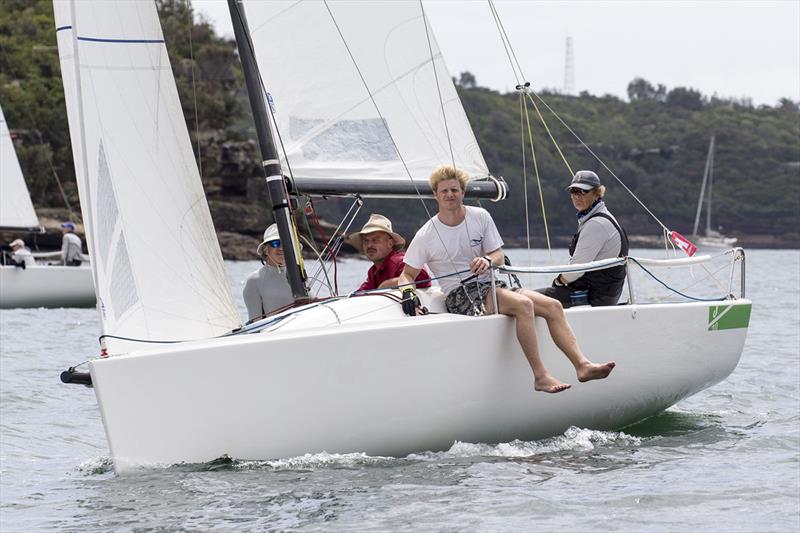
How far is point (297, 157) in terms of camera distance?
22.6 feet

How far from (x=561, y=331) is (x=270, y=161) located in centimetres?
184

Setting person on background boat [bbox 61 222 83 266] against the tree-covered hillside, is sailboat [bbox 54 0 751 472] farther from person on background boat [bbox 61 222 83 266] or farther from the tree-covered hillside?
the tree-covered hillside

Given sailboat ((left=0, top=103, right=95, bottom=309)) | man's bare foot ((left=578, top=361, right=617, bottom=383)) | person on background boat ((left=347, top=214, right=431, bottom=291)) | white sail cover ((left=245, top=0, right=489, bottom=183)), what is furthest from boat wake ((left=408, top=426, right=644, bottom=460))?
sailboat ((left=0, top=103, right=95, bottom=309))

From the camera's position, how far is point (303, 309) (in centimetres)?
619

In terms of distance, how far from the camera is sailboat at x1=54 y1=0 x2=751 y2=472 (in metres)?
5.57

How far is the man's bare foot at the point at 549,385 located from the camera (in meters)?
6.01

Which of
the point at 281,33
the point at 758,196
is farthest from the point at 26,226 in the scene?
the point at 758,196

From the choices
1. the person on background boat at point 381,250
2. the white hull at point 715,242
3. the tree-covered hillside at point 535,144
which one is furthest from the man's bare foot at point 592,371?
the white hull at point 715,242

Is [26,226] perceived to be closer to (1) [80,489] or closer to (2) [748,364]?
(2) [748,364]

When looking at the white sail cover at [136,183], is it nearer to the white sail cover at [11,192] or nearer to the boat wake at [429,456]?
the boat wake at [429,456]

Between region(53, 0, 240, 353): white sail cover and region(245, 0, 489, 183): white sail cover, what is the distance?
1.98 ft

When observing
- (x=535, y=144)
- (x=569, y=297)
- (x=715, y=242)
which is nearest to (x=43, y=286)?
(x=569, y=297)

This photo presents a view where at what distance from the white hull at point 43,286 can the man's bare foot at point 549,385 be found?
551 inches

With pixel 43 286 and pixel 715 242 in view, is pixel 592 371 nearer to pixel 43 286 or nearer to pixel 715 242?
pixel 43 286
